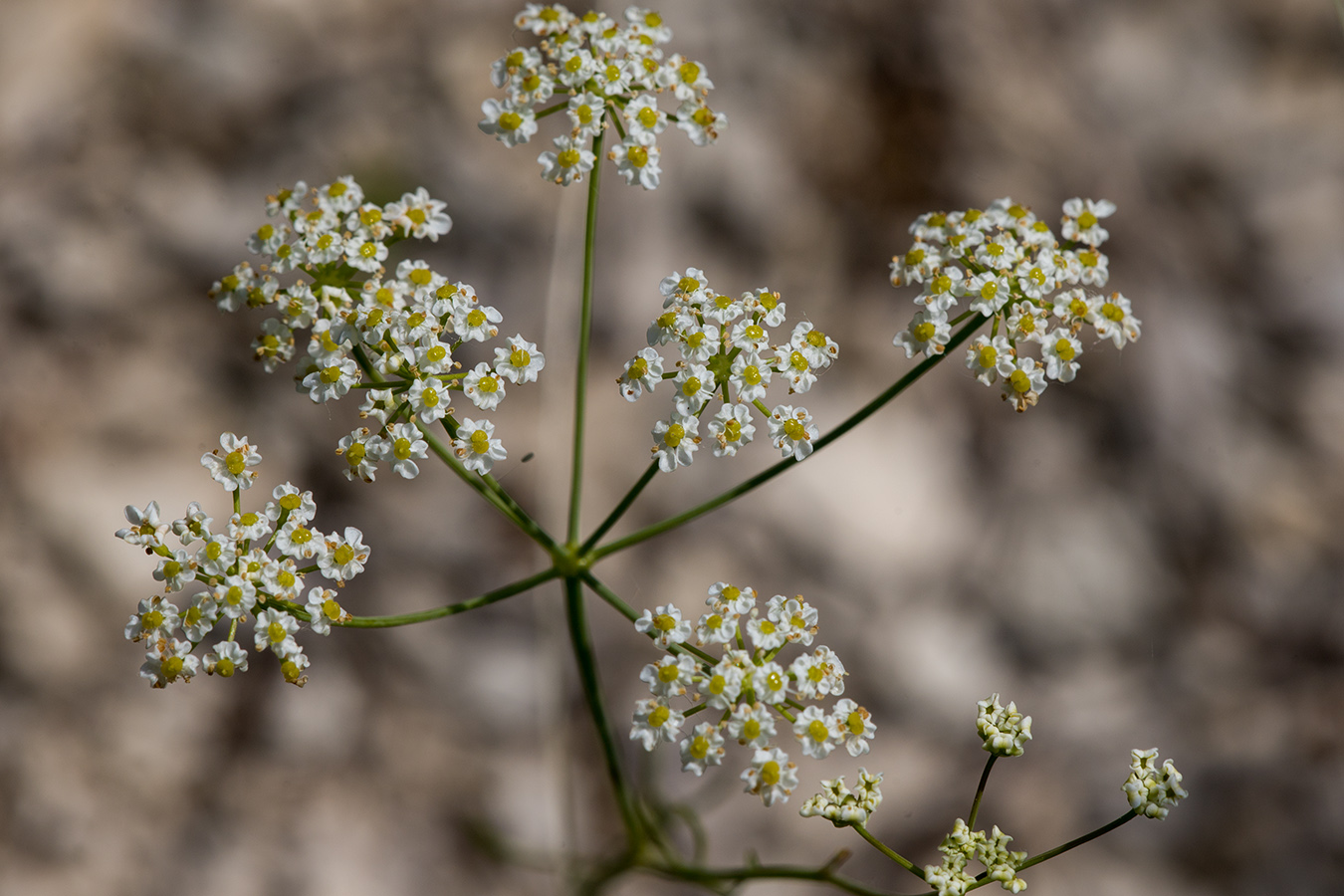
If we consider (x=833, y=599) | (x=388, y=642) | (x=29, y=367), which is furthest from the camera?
(x=833, y=599)

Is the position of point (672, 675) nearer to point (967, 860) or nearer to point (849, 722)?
point (849, 722)

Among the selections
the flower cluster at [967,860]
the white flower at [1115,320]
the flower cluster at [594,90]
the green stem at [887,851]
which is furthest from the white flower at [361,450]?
the white flower at [1115,320]

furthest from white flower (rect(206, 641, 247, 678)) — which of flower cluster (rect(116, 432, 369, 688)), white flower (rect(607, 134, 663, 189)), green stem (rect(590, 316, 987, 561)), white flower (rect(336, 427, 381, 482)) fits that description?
white flower (rect(607, 134, 663, 189))

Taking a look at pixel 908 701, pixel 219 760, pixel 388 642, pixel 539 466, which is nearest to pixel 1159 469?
pixel 908 701

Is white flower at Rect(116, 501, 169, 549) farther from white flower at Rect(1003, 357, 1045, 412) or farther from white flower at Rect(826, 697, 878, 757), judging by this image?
white flower at Rect(1003, 357, 1045, 412)

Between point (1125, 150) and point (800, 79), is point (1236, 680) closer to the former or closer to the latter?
point (1125, 150)

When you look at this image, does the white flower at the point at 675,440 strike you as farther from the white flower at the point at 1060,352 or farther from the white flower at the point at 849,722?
the white flower at the point at 1060,352
